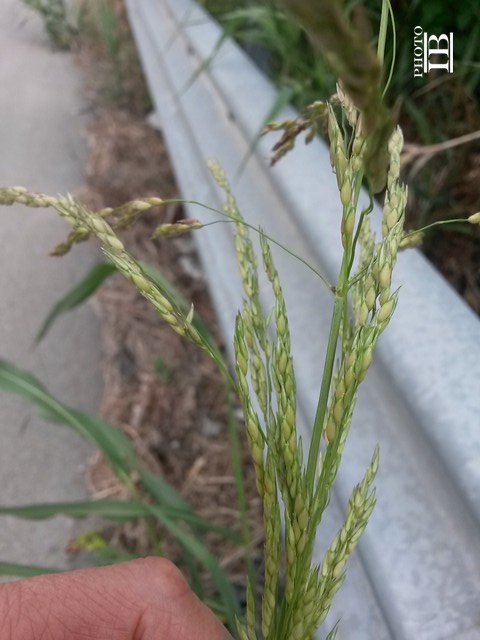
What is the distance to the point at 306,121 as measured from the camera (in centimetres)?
35

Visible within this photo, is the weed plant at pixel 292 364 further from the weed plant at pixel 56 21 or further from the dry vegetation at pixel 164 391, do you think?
the weed plant at pixel 56 21

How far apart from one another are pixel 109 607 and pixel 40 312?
1.25m

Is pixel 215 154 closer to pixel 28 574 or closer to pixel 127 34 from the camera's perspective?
pixel 28 574

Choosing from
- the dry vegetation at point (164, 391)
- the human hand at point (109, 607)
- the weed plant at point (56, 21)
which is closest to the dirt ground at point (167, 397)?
the dry vegetation at point (164, 391)

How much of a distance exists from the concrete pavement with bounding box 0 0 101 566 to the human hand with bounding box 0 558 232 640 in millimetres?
716

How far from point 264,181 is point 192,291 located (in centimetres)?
52

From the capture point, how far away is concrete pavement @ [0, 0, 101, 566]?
3.89ft

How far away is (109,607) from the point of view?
1.37 ft

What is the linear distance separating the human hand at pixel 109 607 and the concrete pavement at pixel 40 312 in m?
0.72

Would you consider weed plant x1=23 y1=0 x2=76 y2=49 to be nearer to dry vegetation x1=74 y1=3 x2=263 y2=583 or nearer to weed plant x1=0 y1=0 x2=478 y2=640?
dry vegetation x1=74 y1=3 x2=263 y2=583

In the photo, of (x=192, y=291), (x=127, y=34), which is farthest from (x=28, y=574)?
(x=127, y=34)

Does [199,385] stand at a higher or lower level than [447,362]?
lower

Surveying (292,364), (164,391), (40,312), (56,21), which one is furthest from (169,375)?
(56,21)

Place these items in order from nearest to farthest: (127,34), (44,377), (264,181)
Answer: (264,181) < (44,377) < (127,34)
